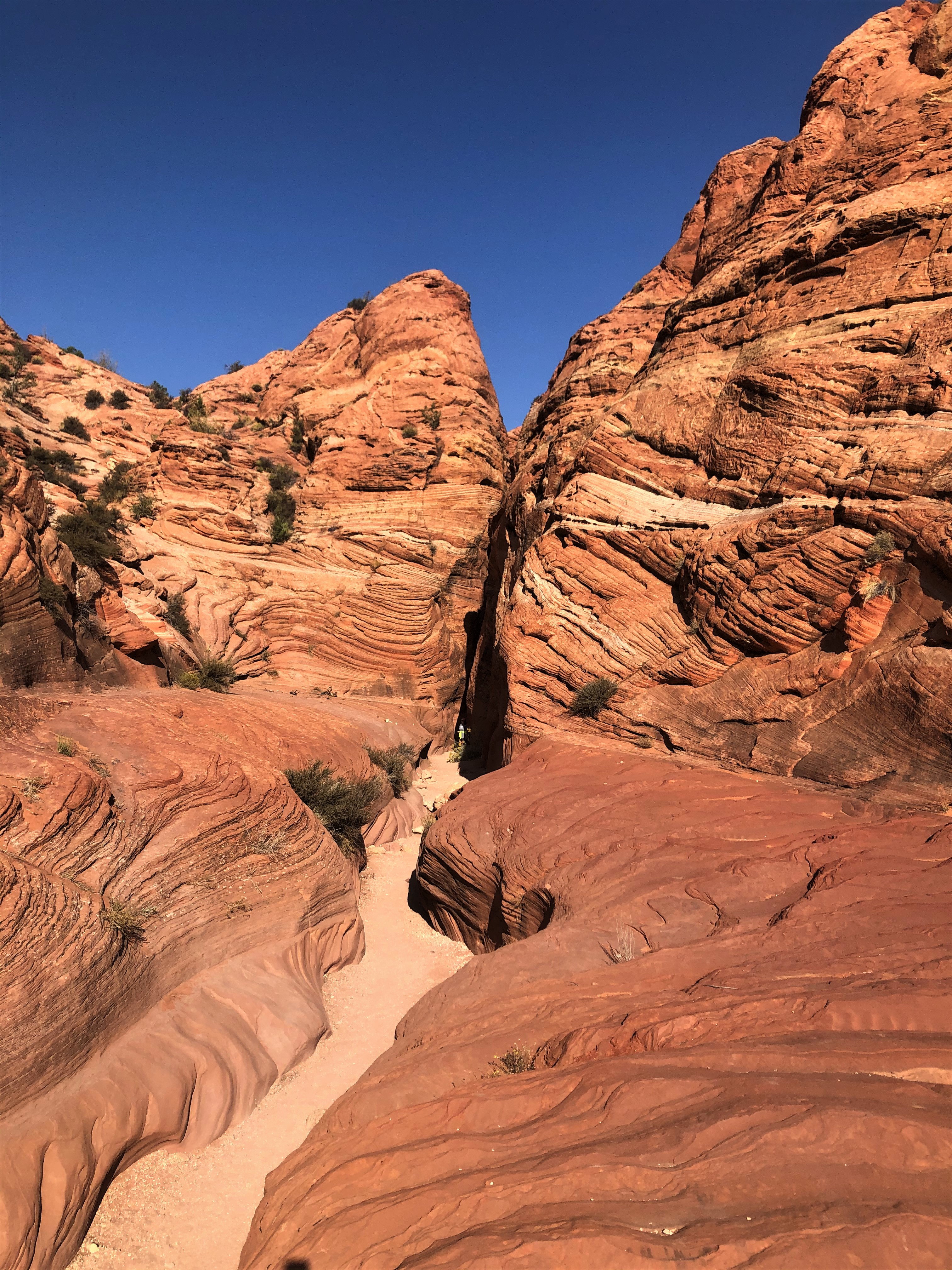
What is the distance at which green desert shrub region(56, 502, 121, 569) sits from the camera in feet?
54.2

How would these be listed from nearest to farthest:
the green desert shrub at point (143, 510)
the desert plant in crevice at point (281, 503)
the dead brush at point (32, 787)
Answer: the dead brush at point (32, 787), the green desert shrub at point (143, 510), the desert plant in crevice at point (281, 503)

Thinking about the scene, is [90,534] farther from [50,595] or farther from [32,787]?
[32,787]

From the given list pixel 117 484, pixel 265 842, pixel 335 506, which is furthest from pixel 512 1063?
pixel 117 484

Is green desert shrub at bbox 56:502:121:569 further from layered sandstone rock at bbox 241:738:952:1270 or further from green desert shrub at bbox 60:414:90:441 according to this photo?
layered sandstone rock at bbox 241:738:952:1270

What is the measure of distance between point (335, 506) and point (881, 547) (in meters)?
22.4

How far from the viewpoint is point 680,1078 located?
417 centimetres

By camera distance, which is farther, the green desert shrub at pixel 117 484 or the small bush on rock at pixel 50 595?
the green desert shrub at pixel 117 484

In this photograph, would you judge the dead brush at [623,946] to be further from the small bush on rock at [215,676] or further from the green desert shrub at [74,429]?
the green desert shrub at [74,429]

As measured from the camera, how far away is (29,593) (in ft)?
40.1

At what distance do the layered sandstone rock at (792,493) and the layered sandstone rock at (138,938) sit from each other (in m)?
6.31

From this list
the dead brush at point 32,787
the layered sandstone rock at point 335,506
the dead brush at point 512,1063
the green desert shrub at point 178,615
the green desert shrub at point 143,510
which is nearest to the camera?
the dead brush at point 512,1063

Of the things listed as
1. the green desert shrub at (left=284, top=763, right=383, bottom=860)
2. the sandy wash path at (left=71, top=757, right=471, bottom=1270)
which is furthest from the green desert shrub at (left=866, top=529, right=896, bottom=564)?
the green desert shrub at (left=284, top=763, right=383, bottom=860)

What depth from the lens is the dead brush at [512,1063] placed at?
550 centimetres

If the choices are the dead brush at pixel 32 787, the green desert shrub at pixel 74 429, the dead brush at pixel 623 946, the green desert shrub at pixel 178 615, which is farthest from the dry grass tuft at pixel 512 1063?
the green desert shrub at pixel 74 429
